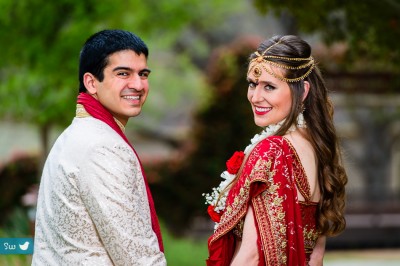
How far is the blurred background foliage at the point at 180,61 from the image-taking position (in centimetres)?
751

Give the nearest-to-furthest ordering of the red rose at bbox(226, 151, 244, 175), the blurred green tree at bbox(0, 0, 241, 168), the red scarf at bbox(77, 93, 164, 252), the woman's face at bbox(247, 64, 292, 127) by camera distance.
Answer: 1. the red scarf at bbox(77, 93, 164, 252)
2. the woman's face at bbox(247, 64, 292, 127)
3. the red rose at bbox(226, 151, 244, 175)
4. the blurred green tree at bbox(0, 0, 241, 168)

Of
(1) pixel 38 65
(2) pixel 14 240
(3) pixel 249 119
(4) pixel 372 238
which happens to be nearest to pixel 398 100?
(4) pixel 372 238

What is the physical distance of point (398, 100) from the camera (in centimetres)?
2133

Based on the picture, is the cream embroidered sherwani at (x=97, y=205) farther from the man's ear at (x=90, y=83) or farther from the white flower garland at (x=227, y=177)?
the white flower garland at (x=227, y=177)

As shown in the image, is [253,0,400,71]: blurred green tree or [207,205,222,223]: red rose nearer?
[207,205,222,223]: red rose

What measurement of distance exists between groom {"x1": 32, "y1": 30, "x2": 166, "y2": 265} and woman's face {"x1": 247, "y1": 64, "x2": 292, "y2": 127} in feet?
2.17

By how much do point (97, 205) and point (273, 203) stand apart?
0.89 m

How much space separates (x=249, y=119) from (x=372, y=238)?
4856 millimetres

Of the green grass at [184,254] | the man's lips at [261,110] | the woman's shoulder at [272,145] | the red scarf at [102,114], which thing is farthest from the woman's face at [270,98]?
the green grass at [184,254]

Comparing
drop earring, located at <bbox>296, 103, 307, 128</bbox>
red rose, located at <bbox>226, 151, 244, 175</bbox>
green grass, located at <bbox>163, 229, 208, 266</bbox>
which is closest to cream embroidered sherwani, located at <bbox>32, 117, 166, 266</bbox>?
red rose, located at <bbox>226, 151, 244, 175</bbox>

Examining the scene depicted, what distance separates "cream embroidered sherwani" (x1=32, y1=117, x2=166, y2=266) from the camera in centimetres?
290

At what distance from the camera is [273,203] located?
3.50 m

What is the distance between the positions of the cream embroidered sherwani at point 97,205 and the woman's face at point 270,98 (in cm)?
82

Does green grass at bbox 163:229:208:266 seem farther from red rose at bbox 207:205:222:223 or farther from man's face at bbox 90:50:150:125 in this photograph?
man's face at bbox 90:50:150:125
